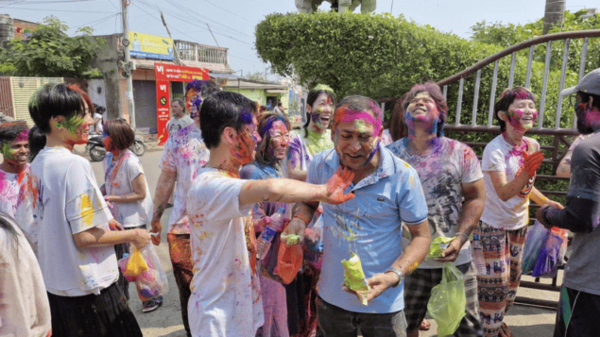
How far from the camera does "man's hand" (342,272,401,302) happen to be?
1790 mm

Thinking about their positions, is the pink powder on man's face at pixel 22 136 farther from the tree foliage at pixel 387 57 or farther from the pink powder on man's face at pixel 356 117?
the tree foliage at pixel 387 57

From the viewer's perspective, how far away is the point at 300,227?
2.20 meters

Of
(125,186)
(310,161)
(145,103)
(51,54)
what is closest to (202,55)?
(145,103)

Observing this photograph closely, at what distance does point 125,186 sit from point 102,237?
148cm

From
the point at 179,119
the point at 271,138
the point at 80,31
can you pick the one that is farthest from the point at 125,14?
the point at 271,138

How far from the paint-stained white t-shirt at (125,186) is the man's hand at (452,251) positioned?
8.45 feet

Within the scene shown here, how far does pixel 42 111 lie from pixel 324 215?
1.63 meters

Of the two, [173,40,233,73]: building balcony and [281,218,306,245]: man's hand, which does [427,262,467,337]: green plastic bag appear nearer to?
[281,218,306,245]: man's hand

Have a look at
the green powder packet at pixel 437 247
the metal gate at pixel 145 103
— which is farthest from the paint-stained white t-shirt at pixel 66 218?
the metal gate at pixel 145 103

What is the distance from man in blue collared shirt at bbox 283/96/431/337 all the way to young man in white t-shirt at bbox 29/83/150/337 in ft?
3.88

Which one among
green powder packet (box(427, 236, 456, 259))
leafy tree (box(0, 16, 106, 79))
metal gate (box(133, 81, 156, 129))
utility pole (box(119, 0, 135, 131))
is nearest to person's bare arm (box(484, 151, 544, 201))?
green powder packet (box(427, 236, 456, 259))

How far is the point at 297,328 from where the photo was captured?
3.09 meters

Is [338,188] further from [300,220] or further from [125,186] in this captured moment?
[125,186]

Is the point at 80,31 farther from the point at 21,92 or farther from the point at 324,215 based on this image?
the point at 324,215
